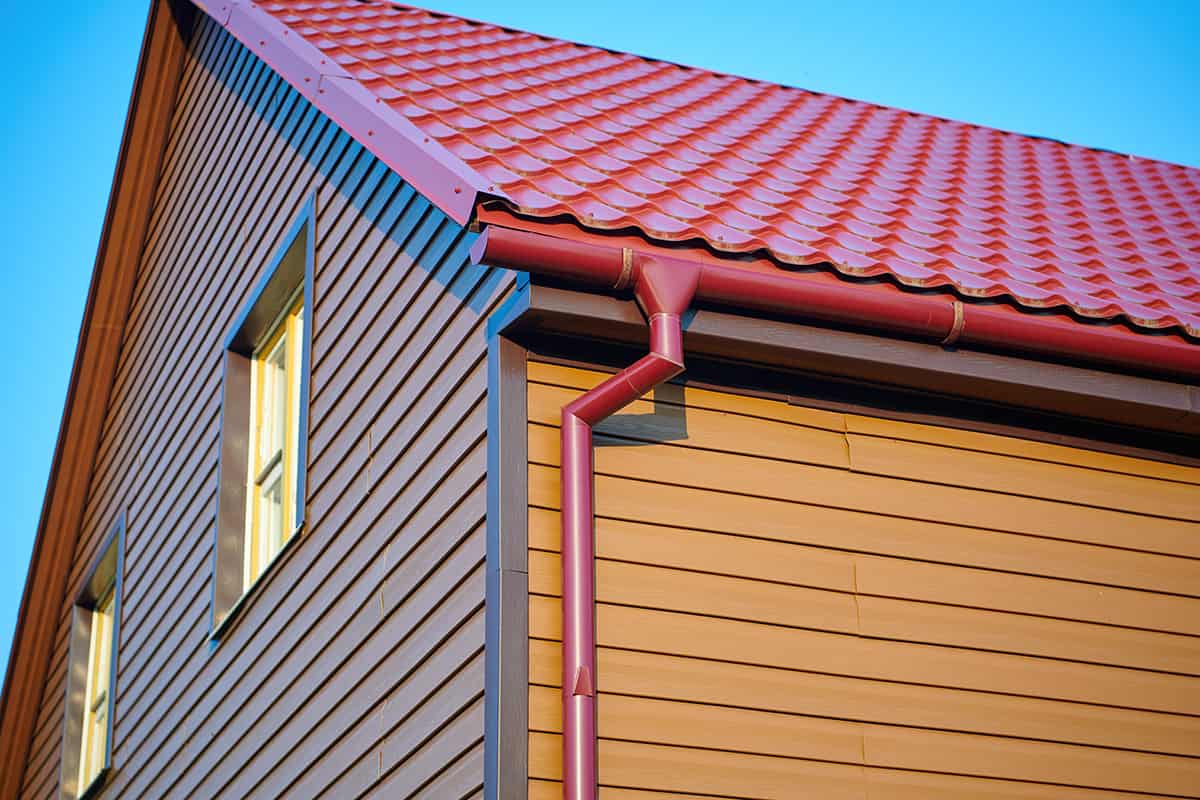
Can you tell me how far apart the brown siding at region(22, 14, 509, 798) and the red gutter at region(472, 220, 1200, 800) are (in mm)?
340

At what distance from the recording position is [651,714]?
486cm

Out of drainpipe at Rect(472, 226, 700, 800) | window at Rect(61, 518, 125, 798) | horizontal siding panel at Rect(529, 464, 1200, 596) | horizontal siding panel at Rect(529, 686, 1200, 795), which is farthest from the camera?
window at Rect(61, 518, 125, 798)

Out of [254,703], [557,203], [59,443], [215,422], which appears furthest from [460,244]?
[59,443]

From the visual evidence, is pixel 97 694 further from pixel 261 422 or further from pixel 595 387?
pixel 595 387

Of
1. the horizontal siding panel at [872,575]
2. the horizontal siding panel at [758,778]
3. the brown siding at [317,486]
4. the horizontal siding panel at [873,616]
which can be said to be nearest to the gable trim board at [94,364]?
the brown siding at [317,486]

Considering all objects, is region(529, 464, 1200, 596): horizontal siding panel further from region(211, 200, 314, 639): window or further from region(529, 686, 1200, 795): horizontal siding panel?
region(211, 200, 314, 639): window

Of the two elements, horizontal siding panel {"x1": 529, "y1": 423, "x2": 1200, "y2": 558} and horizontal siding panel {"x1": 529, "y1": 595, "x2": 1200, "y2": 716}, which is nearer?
horizontal siding panel {"x1": 529, "y1": 595, "x2": 1200, "y2": 716}

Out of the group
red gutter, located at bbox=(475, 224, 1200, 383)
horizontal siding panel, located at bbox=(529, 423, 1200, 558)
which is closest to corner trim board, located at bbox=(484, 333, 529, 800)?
horizontal siding panel, located at bbox=(529, 423, 1200, 558)

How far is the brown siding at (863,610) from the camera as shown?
194 inches

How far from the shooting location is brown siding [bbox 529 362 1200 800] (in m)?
4.92

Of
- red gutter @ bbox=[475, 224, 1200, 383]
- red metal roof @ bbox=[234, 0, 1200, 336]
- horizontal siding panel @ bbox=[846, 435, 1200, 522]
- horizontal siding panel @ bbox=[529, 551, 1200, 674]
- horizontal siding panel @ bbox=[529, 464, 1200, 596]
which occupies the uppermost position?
red metal roof @ bbox=[234, 0, 1200, 336]

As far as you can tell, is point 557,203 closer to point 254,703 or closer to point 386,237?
point 386,237

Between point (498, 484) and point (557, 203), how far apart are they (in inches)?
35.8

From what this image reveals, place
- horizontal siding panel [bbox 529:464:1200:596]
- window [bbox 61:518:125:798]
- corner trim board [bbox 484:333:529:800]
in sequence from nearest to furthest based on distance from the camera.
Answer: corner trim board [bbox 484:333:529:800] < horizontal siding panel [bbox 529:464:1200:596] < window [bbox 61:518:125:798]
